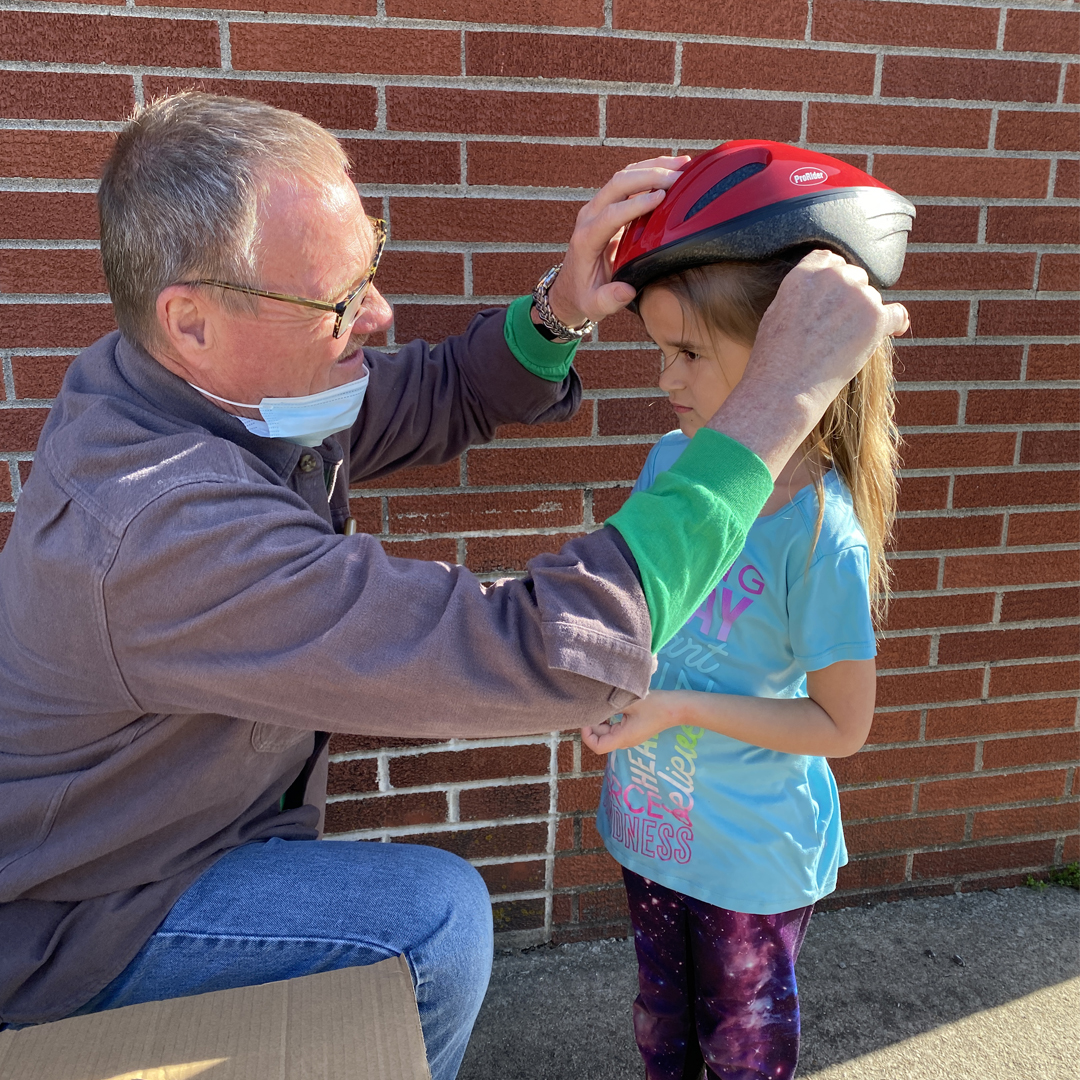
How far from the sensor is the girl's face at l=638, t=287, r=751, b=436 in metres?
1.68

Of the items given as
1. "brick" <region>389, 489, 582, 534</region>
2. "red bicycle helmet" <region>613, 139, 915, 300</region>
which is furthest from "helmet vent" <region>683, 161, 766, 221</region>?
"brick" <region>389, 489, 582, 534</region>

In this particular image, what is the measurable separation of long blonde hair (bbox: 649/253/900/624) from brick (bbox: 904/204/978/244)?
2.84 feet

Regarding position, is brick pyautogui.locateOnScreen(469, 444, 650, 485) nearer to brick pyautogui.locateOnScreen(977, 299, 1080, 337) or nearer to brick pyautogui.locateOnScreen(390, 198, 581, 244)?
brick pyautogui.locateOnScreen(390, 198, 581, 244)

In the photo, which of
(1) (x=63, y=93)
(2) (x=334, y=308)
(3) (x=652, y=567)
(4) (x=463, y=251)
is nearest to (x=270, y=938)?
(3) (x=652, y=567)

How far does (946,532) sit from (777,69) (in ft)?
4.54

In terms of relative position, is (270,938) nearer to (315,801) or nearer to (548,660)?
(315,801)

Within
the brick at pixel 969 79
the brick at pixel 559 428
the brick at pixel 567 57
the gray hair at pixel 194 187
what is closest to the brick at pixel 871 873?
the brick at pixel 559 428

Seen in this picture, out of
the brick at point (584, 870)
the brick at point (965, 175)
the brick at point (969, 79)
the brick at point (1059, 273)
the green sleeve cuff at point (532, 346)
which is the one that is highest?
the brick at point (969, 79)

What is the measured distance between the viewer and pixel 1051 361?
2752 mm

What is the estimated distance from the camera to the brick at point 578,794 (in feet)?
8.98

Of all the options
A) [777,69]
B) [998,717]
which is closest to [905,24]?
[777,69]

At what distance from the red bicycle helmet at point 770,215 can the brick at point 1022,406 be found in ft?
4.11

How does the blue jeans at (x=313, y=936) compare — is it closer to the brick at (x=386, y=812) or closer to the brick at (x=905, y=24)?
the brick at (x=386, y=812)

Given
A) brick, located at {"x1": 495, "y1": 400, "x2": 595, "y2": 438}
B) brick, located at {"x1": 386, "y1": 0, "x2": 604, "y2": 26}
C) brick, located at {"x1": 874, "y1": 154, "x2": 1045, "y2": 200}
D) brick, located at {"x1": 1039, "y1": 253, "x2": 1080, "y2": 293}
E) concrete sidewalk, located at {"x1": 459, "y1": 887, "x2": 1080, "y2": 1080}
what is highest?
brick, located at {"x1": 386, "y1": 0, "x2": 604, "y2": 26}
